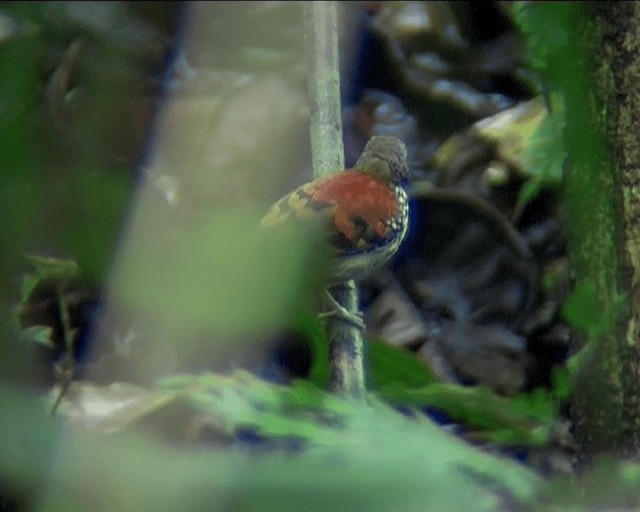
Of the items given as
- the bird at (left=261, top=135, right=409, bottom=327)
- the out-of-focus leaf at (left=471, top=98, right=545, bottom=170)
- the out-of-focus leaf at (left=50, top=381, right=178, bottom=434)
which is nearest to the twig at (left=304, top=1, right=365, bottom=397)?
the bird at (left=261, top=135, right=409, bottom=327)

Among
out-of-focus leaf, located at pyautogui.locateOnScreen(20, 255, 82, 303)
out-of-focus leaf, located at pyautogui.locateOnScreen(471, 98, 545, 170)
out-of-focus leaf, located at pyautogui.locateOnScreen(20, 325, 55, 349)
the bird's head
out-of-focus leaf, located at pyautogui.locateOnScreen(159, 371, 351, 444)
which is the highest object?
out-of-focus leaf, located at pyautogui.locateOnScreen(471, 98, 545, 170)

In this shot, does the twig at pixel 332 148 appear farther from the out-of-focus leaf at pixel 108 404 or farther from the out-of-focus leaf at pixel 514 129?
the out-of-focus leaf at pixel 514 129

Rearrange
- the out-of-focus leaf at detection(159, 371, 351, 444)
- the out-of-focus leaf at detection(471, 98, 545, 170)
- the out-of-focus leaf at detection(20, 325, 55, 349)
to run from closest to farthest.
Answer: the out-of-focus leaf at detection(159, 371, 351, 444)
the out-of-focus leaf at detection(20, 325, 55, 349)
the out-of-focus leaf at detection(471, 98, 545, 170)

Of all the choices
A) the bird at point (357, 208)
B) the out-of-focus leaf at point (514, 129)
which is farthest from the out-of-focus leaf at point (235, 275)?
the out-of-focus leaf at point (514, 129)

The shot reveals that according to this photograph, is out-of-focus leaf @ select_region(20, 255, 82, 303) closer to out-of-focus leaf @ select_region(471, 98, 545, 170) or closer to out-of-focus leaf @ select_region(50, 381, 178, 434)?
out-of-focus leaf @ select_region(50, 381, 178, 434)

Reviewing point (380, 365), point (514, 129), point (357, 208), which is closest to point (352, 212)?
point (357, 208)

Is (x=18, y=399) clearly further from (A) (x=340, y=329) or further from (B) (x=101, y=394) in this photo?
(B) (x=101, y=394)

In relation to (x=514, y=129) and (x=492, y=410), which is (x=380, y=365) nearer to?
(x=492, y=410)
